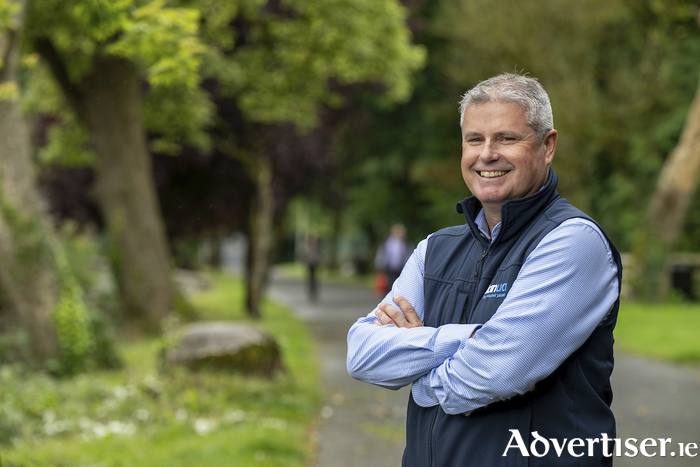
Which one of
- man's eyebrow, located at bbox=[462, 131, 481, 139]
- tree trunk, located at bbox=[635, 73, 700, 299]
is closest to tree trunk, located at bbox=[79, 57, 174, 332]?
man's eyebrow, located at bbox=[462, 131, 481, 139]

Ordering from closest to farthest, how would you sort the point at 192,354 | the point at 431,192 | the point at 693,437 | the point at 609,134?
the point at 693,437 → the point at 192,354 → the point at 609,134 → the point at 431,192

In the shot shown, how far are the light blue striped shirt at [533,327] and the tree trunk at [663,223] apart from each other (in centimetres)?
1806

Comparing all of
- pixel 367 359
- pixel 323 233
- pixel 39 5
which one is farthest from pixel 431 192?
pixel 323 233

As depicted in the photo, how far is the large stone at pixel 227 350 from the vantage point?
850 cm

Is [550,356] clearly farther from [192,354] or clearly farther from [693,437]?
[192,354]

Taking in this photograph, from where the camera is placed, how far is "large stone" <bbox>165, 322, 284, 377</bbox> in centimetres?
850

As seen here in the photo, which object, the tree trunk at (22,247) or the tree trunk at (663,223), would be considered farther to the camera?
the tree trunk at (663,223)

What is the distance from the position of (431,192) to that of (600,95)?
850cm

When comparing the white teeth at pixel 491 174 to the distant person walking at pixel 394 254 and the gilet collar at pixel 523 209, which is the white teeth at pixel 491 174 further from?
the distant person walking at pixel 394 254

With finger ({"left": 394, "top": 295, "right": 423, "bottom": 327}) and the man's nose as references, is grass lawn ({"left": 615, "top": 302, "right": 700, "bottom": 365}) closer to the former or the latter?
finger ({"left": 394, "top": 295, "right": 423, "bottom": 327})

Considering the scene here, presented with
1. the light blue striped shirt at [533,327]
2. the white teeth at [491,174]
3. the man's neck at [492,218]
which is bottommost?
the light blue striped shirt at [533,327]

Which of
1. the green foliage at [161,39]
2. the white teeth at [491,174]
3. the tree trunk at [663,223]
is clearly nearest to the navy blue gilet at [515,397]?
the white teeth at [491,174]

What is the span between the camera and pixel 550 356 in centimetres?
208

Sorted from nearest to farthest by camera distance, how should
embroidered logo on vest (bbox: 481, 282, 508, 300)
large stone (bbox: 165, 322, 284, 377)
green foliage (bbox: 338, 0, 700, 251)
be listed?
embroidered logo on vest (bbox: 481, 282, 508, 300) < large stone (bbox: 165, 322, 284, 377) < green foliage (bbox: 338, 0, 700, 251)
